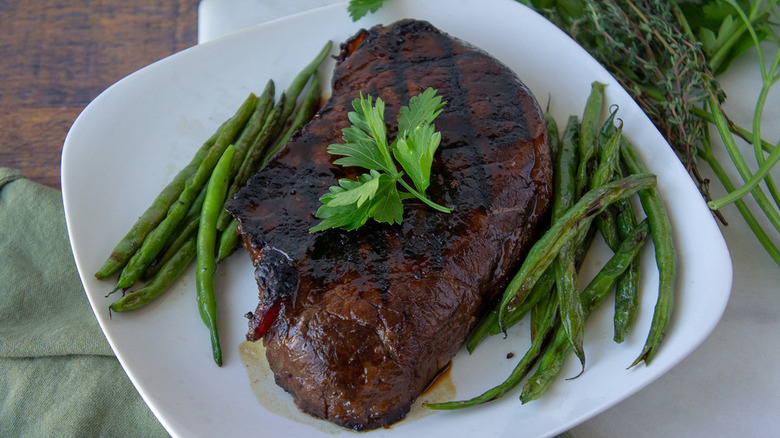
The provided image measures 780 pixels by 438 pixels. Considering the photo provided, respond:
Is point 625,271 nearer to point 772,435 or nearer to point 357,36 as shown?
point 772,435

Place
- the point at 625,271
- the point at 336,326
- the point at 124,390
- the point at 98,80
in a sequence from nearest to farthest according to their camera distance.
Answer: the point at 336,326
the point at 625,271
the point at 124,390
the point at 98,80

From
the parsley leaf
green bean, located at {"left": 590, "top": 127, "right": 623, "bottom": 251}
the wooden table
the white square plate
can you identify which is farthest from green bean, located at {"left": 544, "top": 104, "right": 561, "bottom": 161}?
the wooden table

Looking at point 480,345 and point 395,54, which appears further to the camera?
point 395,54

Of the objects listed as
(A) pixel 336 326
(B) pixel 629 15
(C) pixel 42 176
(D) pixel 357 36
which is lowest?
(C) pixel 42 176

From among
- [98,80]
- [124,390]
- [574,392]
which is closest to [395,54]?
[574,392]

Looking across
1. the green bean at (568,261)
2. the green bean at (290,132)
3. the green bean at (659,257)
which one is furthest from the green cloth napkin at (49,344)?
the green bean at (659,257)

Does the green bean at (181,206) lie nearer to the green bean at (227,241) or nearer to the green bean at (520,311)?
the green bean at (227,241)

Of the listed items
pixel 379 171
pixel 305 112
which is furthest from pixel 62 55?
pixel 379 171
